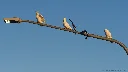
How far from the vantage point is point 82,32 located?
14906 millimetres

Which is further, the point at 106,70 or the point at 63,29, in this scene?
the point at 106,70

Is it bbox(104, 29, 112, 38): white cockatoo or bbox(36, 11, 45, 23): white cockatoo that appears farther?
bbox(104, 29, 112, 38): white cockatoo

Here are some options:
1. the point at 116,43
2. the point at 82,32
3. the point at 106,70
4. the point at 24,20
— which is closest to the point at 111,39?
the point at 116,43

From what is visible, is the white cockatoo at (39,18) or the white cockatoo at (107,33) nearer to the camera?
the white cockatoo at (39,18)

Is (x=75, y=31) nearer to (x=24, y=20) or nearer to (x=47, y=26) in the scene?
(x=47, y=26)

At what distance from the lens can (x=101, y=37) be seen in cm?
1481

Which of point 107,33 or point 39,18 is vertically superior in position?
point 39,18

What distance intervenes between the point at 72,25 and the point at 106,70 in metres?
3.02

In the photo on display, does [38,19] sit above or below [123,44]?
above

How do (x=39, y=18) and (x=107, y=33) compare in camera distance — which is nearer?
(x=39, y=18)

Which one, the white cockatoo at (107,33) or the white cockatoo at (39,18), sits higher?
the white cockatoo at (39,18)

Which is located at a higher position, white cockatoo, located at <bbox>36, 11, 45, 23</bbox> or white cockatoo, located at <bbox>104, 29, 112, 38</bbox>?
white cockatoo, located at <bbox>36, 11, 45, 23</bbox>

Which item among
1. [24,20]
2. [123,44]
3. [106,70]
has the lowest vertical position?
[106,70]

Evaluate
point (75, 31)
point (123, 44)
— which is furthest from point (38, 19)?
point (123, 44)
